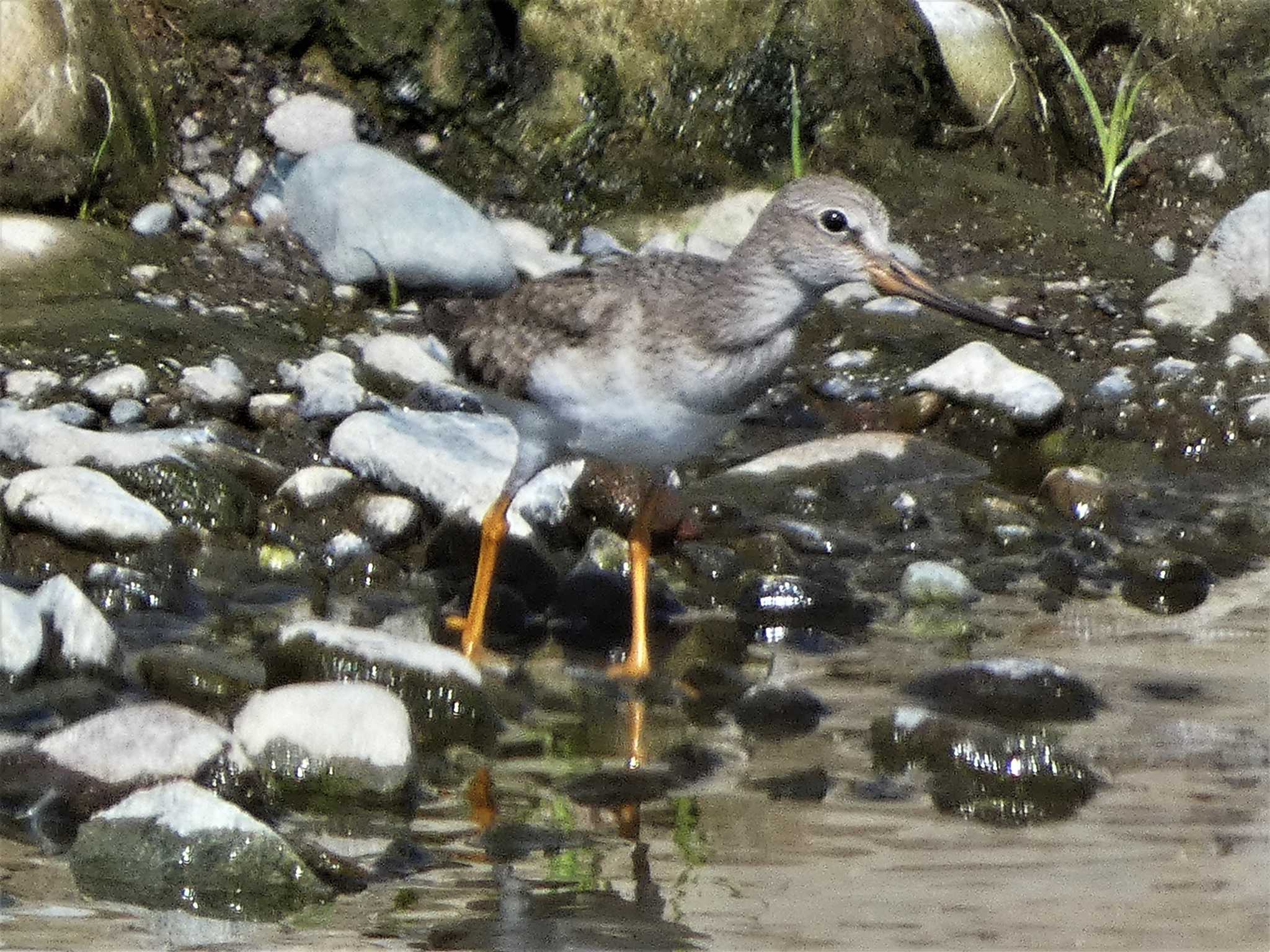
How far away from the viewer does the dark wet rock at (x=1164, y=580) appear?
6.92 m

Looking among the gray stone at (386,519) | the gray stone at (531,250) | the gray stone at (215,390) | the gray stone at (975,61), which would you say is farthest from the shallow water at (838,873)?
the gray stone at (975,61)

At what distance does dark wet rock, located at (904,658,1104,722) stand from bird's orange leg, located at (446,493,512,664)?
1.50m

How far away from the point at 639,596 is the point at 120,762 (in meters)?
2.20

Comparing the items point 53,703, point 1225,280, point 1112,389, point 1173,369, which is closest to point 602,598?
point 53,703

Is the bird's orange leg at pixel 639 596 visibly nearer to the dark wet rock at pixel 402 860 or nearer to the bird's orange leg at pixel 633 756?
the bird's orange leg at pixel 633 756

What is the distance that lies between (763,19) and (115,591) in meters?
4.79

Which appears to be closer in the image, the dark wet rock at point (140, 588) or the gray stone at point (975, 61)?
the dark wet rock at point (140, 588)

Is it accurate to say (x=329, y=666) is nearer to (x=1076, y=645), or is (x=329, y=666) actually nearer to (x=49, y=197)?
(x=1076, y=645)

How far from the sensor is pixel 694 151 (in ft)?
31.6

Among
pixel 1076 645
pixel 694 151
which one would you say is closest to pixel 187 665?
pixel 1076 645

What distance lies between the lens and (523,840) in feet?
15.8

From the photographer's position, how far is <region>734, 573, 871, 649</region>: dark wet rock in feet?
21.5

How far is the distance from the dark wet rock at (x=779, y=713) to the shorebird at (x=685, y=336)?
487 millimetres

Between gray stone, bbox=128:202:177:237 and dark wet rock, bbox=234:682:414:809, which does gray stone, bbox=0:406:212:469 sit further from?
dark wet rock, bbox=234:682:414:809
